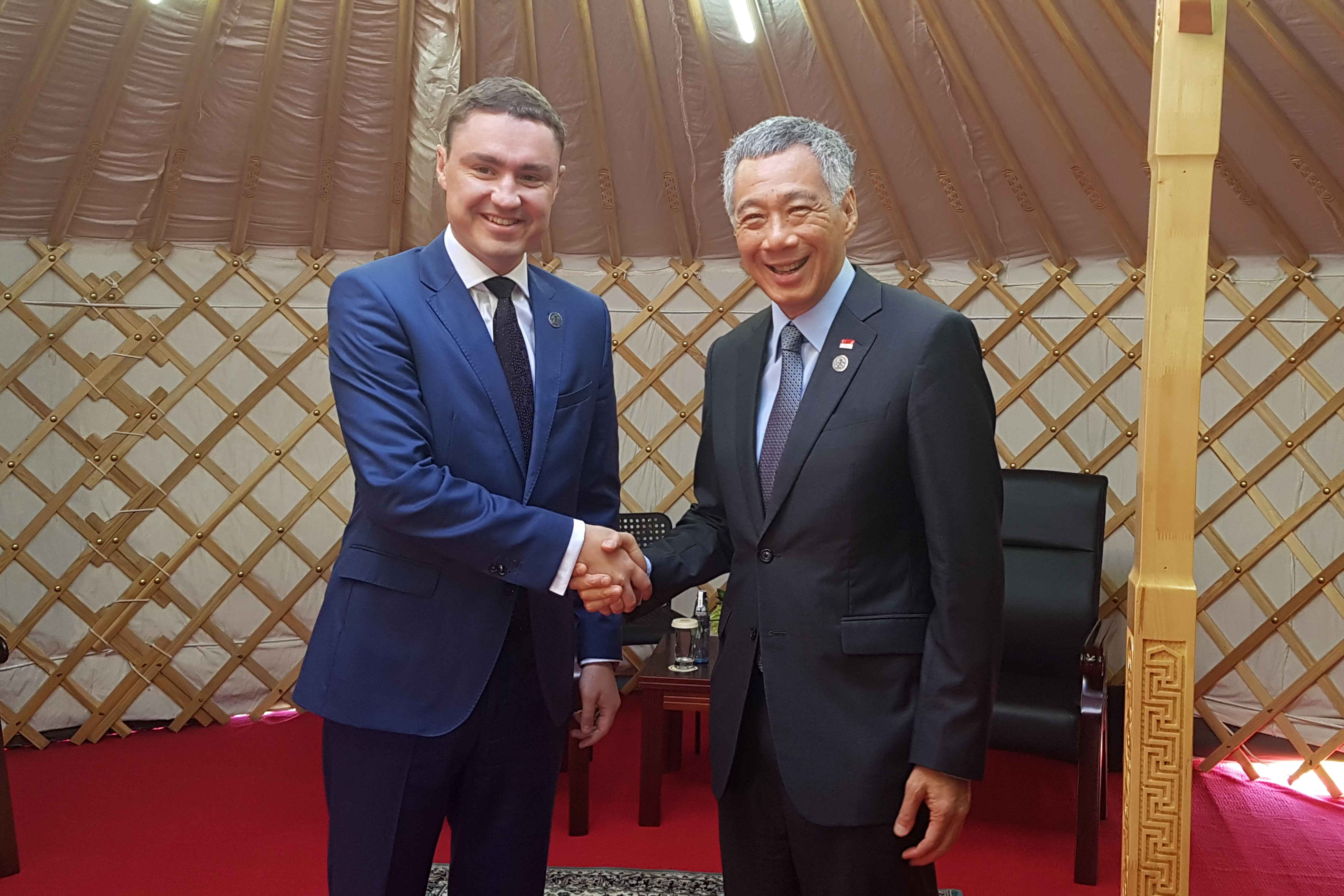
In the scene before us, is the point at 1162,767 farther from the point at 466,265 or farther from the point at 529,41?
the point at 529,41

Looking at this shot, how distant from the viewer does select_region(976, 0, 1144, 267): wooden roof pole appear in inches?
88.3

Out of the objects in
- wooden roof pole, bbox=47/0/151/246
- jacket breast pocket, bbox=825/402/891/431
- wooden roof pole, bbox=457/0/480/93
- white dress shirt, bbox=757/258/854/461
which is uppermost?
wooden roof pole, bbox=457/0/480/93

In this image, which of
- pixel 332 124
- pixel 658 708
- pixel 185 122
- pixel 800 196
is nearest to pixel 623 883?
pixel 658 708

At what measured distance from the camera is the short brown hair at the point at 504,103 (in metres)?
1.19

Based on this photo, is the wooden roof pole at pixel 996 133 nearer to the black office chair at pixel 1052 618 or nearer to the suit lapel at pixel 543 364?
the black office chair at pixel 1052 618

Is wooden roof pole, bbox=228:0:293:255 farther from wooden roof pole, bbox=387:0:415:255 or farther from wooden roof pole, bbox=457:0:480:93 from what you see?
wooden roof pole, bbox=457:0:480:93

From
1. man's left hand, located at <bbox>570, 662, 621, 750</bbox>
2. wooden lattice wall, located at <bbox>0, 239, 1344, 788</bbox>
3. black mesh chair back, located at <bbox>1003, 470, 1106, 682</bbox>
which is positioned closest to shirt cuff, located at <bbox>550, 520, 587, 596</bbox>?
man's left hand, located at <bbox>570, 662, 621, 750</bbox>

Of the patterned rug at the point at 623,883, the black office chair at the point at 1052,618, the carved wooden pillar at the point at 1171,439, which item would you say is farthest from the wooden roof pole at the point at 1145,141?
the patterned rug at the point at 623,883

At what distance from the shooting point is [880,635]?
3.39ft

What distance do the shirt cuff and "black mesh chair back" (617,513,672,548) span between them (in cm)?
180

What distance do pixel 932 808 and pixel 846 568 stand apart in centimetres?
26

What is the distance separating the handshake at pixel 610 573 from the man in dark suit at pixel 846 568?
0.50 ft

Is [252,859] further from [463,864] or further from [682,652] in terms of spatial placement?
[463,864]

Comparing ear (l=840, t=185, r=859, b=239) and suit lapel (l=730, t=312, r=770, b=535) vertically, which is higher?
ear (l=840, t=185, r=859, b=239)
